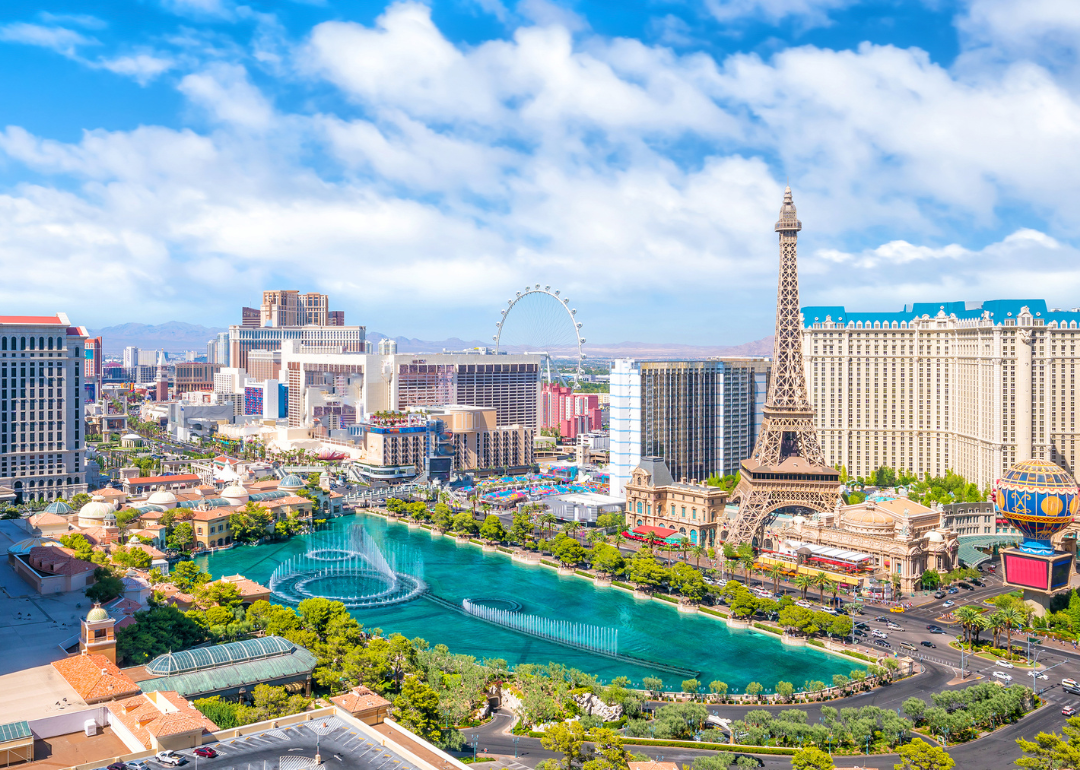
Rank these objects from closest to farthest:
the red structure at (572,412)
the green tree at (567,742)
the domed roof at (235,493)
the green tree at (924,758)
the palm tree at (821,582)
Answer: the green tree at (924,758)
the green tree at (567,742)
the palm tree at (821,582)
the domed roof at (235,493)
the red structure at (572,412)

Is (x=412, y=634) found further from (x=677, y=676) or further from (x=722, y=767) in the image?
(x=722, y=767)

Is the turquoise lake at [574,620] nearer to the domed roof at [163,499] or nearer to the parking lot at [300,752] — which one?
the domed roof at [163,499]

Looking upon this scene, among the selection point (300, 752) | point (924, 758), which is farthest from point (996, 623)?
point (300, 752)

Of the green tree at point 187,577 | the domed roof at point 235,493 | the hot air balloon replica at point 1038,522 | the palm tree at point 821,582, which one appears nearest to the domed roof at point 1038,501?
the hot air balloon replica at point 1038,522

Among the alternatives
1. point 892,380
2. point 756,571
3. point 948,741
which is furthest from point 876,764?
point 892,380

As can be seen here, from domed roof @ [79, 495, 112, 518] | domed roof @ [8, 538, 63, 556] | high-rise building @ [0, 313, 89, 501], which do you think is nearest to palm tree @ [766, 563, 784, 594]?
domed roof @ [8, 538, 63, 556]

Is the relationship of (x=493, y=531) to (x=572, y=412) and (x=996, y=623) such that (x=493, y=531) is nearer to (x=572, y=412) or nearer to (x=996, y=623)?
(x=996, y=623)

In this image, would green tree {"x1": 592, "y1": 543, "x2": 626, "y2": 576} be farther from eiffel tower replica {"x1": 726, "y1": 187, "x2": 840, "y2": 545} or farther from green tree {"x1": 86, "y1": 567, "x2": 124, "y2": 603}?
green tree {"x1": 86, "y1": 567, "x2": 124, "y2": 603}
